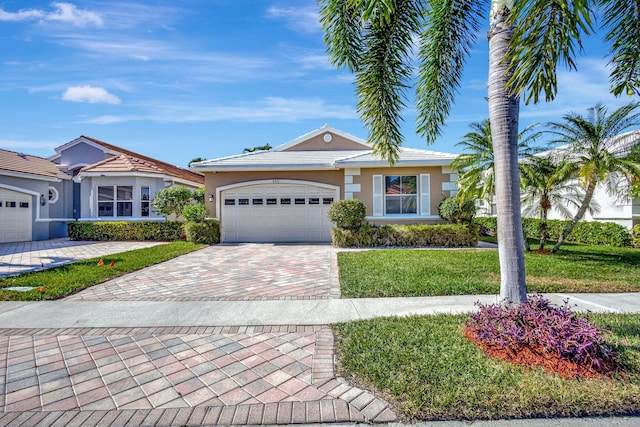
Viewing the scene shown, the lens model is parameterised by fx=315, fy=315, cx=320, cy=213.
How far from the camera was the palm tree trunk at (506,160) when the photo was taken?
3678 millimetres

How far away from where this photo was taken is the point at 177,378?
312cm

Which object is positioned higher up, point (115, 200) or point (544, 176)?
point (544, 176)

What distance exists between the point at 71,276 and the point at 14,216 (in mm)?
12222

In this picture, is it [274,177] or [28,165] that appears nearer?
[274,177]

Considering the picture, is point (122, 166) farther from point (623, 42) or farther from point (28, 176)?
point (623, 42)

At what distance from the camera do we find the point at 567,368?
3.05 meters

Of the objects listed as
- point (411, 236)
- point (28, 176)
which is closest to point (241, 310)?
point (411, 236)

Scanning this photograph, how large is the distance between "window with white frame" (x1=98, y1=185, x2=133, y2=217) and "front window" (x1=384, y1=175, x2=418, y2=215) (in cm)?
1363

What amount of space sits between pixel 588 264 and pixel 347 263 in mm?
6679

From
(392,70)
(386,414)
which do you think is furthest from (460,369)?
(392,70)

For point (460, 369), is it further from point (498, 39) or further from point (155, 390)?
point (498, 39)

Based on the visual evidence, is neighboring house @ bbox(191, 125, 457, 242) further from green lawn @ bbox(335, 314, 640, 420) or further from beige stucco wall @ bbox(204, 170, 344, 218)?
green lawn @ bbox(335, 314, 640, 420)

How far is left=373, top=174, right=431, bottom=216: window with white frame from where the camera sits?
46.7ft

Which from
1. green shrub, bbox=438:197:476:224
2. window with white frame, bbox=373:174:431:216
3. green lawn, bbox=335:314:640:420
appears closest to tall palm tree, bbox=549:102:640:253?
green shrub, bbox=438:197:476:224
